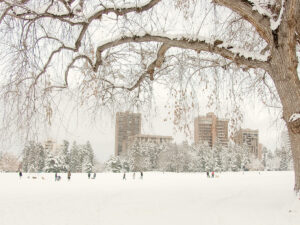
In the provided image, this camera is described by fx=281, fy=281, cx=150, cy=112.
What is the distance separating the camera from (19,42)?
523cm

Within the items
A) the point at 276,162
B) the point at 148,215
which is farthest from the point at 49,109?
the point at 276,162

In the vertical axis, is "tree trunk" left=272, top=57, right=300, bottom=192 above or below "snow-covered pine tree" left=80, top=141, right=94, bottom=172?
above

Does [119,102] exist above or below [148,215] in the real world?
above

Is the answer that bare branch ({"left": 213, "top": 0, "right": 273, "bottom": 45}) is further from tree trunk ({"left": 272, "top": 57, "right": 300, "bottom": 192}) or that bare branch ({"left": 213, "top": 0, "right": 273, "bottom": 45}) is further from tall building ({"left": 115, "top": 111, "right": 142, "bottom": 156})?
tall building ({"left": 115, "top": 111, "right": 142, "bottom": 156})

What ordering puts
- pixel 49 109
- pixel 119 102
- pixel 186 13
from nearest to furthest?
pixel 49 109
pixel 186 13
pixel 119 102

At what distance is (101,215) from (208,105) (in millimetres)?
3396

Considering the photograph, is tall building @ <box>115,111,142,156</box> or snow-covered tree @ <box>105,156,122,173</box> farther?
snow-covered tree @ <box>105,156,122,173</box>

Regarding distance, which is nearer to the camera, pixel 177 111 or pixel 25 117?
pixel 25 117

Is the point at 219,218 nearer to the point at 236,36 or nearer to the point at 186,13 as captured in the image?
the point at 186,13

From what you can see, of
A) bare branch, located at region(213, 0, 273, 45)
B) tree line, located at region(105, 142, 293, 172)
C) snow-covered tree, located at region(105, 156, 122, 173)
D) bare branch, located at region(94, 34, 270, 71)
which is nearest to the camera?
bare branch, located at region(213, 0, 273, 45)

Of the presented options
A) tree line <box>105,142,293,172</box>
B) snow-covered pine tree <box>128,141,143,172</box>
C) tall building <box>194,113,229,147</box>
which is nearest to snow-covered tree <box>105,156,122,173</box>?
tree line <box>105,142,293,172</box>

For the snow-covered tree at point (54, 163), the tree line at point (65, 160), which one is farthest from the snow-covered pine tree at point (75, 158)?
the snow-covered tree at point (54, 163)

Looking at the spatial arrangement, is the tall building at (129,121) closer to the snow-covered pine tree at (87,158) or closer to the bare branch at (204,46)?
the bare branch at (204,46)

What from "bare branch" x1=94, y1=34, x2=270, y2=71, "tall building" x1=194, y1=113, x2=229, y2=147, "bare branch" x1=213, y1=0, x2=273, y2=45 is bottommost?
"tall building" x1=194, y1=113, x2=229, y2=147
